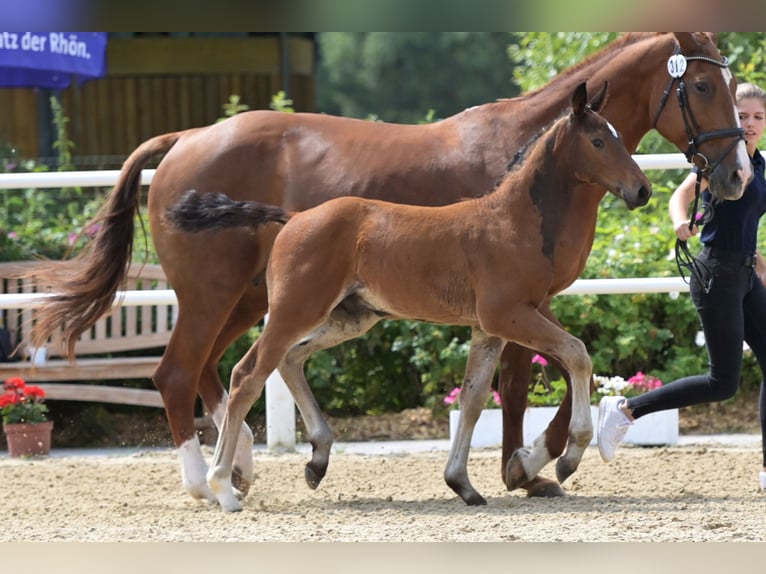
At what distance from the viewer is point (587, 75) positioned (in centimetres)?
535

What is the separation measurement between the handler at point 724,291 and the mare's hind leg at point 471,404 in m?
0.56

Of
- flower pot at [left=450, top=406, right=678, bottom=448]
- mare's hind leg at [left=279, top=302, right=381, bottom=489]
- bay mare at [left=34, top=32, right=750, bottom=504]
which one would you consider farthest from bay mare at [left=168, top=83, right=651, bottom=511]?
flower pot at [left=450, top=406, right=678, bottom=448]

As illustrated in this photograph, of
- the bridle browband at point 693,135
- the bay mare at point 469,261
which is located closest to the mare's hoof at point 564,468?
the bay mare at point 469,261

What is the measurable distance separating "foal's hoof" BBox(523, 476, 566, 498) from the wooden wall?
9404 mm

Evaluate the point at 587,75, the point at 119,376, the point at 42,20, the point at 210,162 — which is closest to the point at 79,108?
the point at 119,376

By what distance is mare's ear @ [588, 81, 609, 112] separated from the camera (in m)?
4.92

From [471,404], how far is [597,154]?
1199 mm

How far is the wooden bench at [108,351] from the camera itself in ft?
24.4

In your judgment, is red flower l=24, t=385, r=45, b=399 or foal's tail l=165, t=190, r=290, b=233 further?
red flower l=24, t=385, r=45, b=399

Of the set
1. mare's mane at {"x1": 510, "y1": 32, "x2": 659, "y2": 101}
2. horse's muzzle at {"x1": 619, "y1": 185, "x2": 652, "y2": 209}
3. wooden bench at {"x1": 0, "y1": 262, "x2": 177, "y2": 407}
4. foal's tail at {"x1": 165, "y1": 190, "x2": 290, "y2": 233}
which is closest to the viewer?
horse's muzzle at {"x1": 619, "y1": 185, "x2": 652, "y2": 209}

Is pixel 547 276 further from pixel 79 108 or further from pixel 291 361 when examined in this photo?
pixel 79 108

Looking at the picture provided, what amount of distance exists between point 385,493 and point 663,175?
15.2 ft

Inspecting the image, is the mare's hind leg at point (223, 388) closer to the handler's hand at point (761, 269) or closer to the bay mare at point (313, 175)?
the bay mare at point (313, 175)

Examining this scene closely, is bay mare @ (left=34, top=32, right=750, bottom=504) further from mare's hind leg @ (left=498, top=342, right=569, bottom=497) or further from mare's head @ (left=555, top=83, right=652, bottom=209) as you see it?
mare's head @ (left=555, top=83, right=652, bottom=209)
